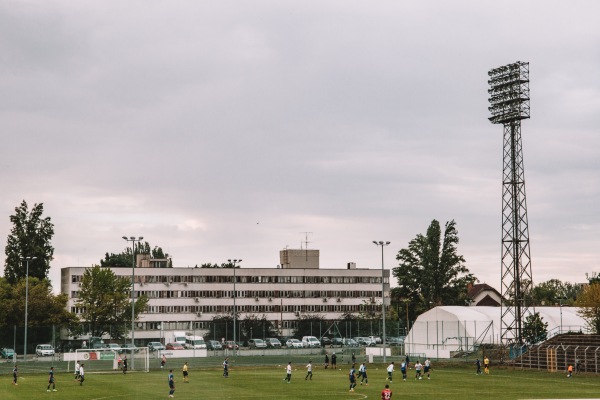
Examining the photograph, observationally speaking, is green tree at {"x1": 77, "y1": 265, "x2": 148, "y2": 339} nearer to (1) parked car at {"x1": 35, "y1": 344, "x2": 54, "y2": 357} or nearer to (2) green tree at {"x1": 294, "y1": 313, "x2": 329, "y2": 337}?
(1) parked car at {"x1": 35, "y1": 344, "x2": 54, "y2": 357}

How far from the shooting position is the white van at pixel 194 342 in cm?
11774

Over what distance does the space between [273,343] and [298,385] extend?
226 feet

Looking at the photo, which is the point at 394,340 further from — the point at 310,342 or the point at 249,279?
the point at 249,279

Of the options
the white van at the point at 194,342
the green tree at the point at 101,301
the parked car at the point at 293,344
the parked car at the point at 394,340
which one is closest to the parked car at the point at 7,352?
the green tree at the point at 101,301

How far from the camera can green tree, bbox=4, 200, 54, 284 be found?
117 meters

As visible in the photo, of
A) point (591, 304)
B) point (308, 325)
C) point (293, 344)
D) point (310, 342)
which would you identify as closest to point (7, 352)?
point (293, 344)

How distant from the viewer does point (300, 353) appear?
11400 centimetres

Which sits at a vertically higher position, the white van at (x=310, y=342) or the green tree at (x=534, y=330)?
the green tree at (x=534, y=330)

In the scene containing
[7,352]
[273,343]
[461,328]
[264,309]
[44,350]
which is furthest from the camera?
[264,309]

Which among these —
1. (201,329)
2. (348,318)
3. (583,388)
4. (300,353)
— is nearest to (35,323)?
(300,353)

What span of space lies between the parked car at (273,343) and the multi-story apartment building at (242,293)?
23.1 m

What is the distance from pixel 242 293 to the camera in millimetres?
164000

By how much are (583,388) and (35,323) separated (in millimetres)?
79701

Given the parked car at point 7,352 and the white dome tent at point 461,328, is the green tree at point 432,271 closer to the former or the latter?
the white dome tent at point 461,328
